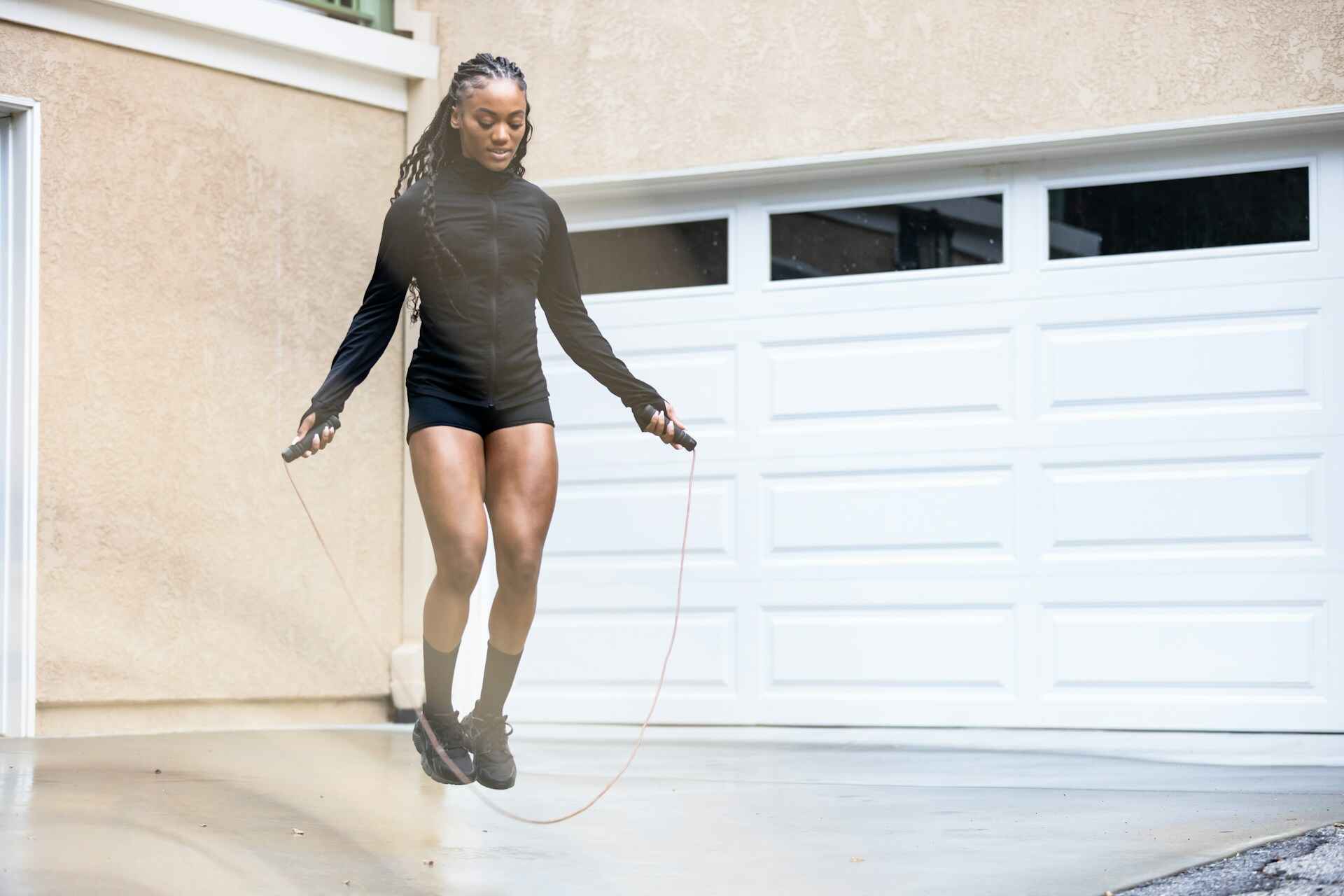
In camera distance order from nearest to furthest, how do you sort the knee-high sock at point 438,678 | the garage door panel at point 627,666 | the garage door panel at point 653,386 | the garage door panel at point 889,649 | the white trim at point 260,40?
the knee-high sock at point 438,678 < the white trim at point 260,40 < the garage door panel at point 889,649 < the garage door panel at point 627,666 < the garage door panel at point 653,386

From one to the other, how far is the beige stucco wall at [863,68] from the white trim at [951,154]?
0.05 meters

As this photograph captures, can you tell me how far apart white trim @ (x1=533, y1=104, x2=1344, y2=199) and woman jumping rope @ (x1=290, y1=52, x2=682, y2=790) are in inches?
125

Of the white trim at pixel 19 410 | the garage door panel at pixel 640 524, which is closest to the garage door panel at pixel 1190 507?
the garage door panel at pixel 640 524

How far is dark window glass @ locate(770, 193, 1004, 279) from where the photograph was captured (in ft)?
22.9

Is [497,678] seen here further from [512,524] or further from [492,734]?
[512,524]

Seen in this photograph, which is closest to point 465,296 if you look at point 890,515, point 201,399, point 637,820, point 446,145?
point 446,145

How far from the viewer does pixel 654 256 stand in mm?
7520

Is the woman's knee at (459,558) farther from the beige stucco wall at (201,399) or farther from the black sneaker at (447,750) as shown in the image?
the beige stucco wall at (201,399)

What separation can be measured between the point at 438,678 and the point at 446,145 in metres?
1.36

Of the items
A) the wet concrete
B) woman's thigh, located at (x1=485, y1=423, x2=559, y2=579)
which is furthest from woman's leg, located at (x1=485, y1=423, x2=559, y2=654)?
the wet concrete

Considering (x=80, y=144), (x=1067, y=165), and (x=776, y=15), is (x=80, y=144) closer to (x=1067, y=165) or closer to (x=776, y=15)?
(x=776, y=15)

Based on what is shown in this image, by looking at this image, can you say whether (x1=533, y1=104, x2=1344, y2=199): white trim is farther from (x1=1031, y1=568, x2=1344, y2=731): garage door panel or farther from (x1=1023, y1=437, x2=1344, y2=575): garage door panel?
(x1=1031, y1=568, x2=1344, y2=731): garage door panel

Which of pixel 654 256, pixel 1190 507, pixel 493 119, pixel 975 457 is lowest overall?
pixel 1190 507

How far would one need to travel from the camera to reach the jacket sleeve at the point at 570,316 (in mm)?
4109
